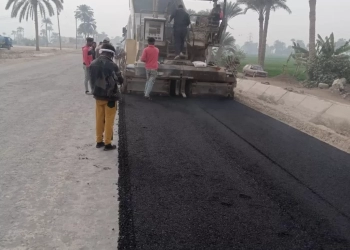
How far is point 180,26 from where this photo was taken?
1002 centimetres

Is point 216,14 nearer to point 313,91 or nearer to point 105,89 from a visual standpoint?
point 105,89

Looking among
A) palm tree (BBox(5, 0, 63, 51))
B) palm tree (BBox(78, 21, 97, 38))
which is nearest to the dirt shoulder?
palm tree (BBox(5, 0, 63, 51))

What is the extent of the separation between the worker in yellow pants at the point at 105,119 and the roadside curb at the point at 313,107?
5.58 meters

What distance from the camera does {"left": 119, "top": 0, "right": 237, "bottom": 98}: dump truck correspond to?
32.0 ft

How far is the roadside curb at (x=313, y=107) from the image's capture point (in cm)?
863

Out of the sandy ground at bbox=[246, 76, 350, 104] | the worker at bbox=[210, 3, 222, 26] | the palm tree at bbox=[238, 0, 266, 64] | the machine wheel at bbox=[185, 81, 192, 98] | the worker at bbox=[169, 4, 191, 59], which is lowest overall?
the sandy ground at bbox=[246, 76, 350, 104]

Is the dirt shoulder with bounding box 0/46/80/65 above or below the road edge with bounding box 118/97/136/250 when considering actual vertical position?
above

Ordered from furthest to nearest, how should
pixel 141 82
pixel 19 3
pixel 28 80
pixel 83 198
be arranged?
pixel 19 3 < pixel 28 80 < pixel 141 82 < pixel 83 198

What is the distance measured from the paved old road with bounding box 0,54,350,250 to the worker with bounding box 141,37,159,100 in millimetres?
2498

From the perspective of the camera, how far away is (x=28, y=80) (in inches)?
484

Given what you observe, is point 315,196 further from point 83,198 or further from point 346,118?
point 346,118

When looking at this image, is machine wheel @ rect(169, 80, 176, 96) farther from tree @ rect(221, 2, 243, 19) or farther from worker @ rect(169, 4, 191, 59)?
tree @ rect(221, 2, 243, 19)

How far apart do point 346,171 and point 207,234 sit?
9.19ft

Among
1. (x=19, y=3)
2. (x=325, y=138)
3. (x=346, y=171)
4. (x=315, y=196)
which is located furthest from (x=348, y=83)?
(x=19, y=3)
